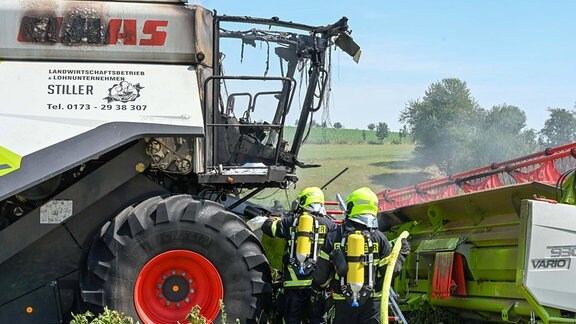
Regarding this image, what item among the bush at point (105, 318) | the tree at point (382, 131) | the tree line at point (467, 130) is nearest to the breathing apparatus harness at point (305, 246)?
the bush at point (105, 318)

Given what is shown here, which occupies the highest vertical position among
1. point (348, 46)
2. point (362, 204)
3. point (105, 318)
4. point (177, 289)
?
point (348, 46)

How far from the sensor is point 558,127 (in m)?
30.6

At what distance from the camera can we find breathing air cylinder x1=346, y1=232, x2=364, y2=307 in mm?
6336

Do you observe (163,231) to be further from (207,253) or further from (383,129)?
(383,129)

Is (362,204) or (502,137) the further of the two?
(502,137)

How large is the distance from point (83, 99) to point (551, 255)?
13.5ft

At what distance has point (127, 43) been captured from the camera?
6672 millimetres

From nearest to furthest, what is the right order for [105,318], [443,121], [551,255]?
[551,255], [105,318], [443,121]

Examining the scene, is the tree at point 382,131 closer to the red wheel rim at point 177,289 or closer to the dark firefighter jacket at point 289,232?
the dark firefighter jacket at point 289,232

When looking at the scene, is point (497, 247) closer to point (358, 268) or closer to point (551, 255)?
point (551, 255)

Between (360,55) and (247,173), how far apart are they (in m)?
1.66

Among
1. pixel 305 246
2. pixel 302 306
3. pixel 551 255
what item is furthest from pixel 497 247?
pixel 302 306

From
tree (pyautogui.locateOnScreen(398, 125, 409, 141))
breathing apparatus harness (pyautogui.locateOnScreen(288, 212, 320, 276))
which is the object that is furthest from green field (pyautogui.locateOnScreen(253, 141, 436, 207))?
breathing apparatus harness (pyautogui.locateOnScreen(288, 212, 320, 276))

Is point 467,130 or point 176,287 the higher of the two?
point 467,130
